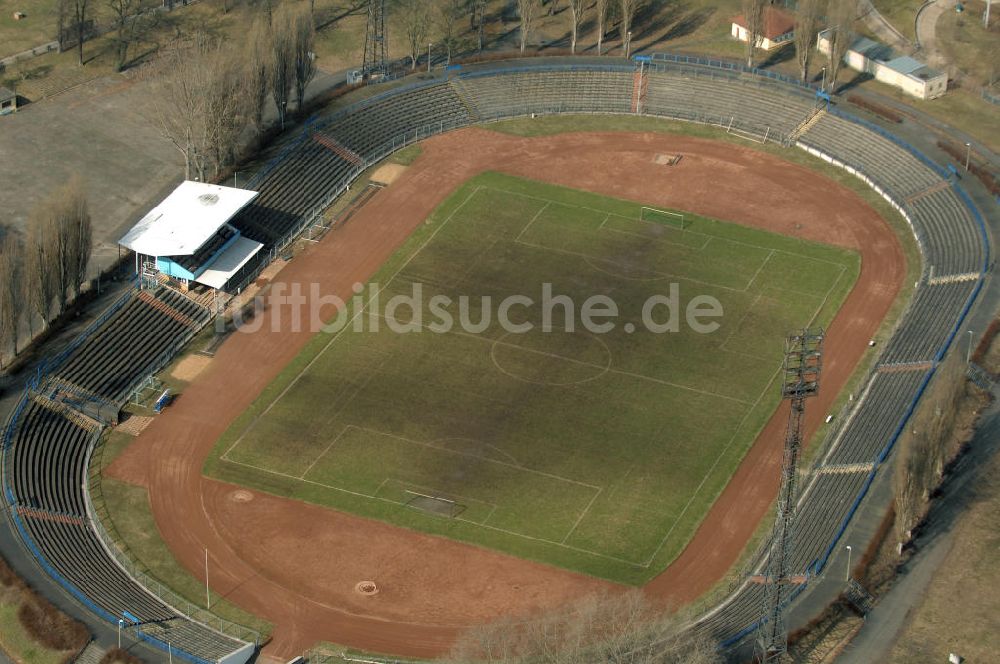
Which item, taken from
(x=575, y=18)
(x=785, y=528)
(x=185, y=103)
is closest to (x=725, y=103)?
(x=575, y=18)

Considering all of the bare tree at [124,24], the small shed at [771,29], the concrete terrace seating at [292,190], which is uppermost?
the small shed at [771,29]

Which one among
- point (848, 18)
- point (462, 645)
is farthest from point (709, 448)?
point (848, 18)

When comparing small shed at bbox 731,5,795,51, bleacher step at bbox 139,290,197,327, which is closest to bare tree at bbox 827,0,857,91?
small shed at bbox 731,5,795,51

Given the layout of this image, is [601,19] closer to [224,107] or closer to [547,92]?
[547,92]

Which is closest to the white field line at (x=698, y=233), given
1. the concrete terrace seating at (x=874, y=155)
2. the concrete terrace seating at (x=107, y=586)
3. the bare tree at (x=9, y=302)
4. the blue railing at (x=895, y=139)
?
the concrete terrace seating at (x=874, y=155)

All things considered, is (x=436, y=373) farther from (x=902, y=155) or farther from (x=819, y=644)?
(x=902, y=155)

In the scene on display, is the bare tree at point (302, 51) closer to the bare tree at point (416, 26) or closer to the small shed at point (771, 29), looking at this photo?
the bare tree at point (416, 26)
